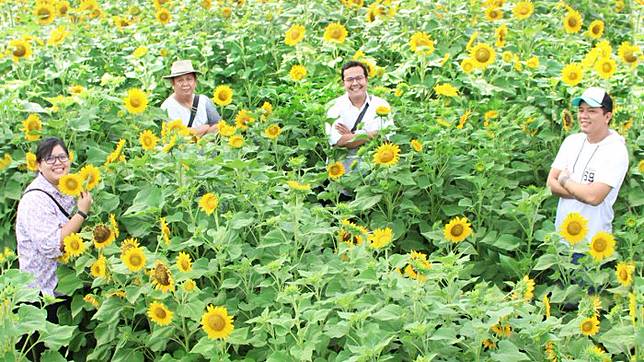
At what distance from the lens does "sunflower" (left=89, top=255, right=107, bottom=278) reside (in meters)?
3.75

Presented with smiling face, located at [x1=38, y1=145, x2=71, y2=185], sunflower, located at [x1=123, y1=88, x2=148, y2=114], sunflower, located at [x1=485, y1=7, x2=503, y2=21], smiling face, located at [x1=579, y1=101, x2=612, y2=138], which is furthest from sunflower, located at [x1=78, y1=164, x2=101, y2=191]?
sunflower, located at [x1=485, y1=7, x2=503, y2=21]

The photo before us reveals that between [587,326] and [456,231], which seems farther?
[456,231]

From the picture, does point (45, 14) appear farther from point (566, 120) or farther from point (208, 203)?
point (566, 120)

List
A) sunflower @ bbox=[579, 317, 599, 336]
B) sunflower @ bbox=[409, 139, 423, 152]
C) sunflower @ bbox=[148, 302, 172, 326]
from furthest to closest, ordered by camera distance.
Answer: sunflower @ bbox=[409, 139, 423, 152]
sunflower @ bbox=[148, 302, 172, 326]
sunflower @ bbox=[579, 317, 599, 336]

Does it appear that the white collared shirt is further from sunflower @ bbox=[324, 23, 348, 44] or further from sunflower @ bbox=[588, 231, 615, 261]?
sunflower @ bbox=[588, 231, 615, 261]

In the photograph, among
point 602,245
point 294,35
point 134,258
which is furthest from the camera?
point 294,35

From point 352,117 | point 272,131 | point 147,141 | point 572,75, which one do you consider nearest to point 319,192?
point 352,117

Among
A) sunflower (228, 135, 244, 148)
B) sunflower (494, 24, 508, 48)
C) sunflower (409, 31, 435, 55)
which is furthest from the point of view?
sunflower (494, 24, 508, 48)

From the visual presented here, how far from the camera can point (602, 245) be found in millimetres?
3906

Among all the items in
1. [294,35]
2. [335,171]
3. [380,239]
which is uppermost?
[380,239]

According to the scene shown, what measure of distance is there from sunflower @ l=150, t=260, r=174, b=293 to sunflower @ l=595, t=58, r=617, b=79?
2915 millimetres

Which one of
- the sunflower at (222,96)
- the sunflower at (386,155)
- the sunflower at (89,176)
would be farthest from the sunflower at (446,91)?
the sunflower at (89,176)

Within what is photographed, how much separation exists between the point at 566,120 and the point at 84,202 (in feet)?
8.82

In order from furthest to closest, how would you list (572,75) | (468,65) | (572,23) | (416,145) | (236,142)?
(572,23) → (468,65) → (572,75) → (416,145) → (236,142)
